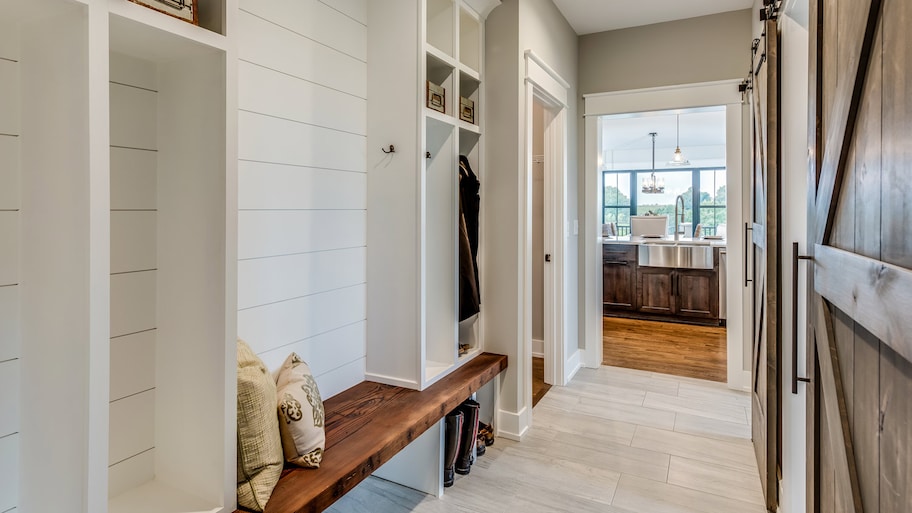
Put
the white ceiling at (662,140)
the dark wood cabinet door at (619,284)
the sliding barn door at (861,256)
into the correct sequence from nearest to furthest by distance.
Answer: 1. the sliding barn door at (861,256)
2. the dark wood cabinet door at (619,284)
3. the white ceiling at (662,140)

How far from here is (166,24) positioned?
1.09 metres

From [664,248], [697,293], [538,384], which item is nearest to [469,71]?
[538,384]

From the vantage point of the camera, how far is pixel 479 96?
9.14ft

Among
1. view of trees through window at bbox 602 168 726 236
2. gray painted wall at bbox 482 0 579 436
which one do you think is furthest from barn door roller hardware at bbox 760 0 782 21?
view of trees through window at bbox 602 168 726 236

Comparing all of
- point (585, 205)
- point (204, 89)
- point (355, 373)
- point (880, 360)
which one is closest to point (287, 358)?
point (355, 373)

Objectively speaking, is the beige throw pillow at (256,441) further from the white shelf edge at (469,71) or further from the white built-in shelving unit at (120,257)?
the white shelf edge at (469,71)

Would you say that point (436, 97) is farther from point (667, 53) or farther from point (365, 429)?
point (667, 53)

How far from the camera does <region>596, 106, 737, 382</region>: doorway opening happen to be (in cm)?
452

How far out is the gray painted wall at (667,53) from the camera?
11.8 ft

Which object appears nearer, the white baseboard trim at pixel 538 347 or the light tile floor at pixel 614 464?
the light tile floor at pixel 614 464

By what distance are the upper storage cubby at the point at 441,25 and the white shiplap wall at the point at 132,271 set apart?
4.96 feet

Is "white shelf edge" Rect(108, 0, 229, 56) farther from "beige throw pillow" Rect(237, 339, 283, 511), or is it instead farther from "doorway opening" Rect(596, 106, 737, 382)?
"doorway opening" Rect(596, 106, 737, 382)

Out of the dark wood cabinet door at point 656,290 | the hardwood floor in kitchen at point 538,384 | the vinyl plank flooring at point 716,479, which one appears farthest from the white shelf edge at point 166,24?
the dark wood cabinet door at point 656,290
